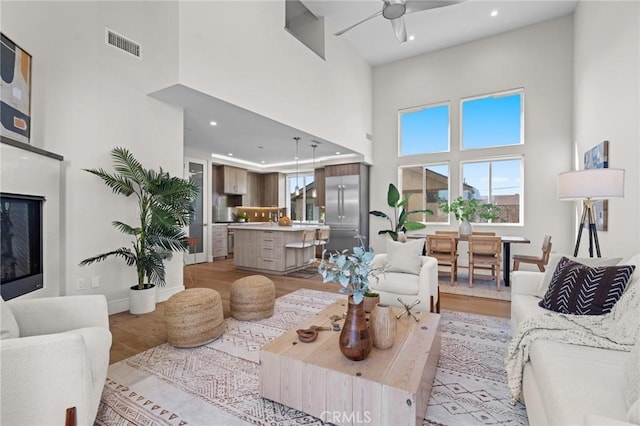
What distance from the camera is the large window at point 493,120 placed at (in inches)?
232

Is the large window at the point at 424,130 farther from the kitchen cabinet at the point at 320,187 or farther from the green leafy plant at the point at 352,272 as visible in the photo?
the green leafy plant at the point at 352,272

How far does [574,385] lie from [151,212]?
3785mm

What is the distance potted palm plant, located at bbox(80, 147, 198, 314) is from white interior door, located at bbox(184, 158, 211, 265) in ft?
10.9

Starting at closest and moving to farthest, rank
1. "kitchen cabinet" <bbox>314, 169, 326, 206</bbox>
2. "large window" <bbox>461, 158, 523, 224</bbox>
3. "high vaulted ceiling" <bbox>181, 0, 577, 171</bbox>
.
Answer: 1. "high vaulted ceiling" <bbox>181, 0, 577, 171</bbox>
2. "large window" <bbox>461, 158, 523, 224</bbox>
3. "kitchen cabinet" <bbox>314, 169, 326, 206</bbox>

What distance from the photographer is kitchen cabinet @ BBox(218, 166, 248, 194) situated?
25.7ft

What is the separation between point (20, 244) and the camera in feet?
8.09

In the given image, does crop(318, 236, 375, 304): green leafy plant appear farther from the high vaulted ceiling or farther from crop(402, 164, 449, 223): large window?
crop(402, 164, 449, 223): large window

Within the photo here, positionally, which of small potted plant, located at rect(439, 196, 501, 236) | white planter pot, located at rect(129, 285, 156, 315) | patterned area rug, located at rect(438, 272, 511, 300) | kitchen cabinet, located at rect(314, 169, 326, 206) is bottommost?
patterned area rug, located at rect(438, 272, 511, 300)

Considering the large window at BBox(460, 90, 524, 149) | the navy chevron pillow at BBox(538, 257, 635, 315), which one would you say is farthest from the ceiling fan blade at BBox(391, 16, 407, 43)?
the navy chevron pillow at BBox(538, 257, 635, 315)

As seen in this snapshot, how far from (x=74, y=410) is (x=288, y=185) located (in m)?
8.39

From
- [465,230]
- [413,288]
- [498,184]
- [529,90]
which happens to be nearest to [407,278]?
[413,288]

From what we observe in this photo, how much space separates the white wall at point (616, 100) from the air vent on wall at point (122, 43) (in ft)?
17.5

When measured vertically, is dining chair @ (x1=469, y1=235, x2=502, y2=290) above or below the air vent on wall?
below

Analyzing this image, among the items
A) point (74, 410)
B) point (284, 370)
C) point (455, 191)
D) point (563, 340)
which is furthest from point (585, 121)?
point (74, 410)
